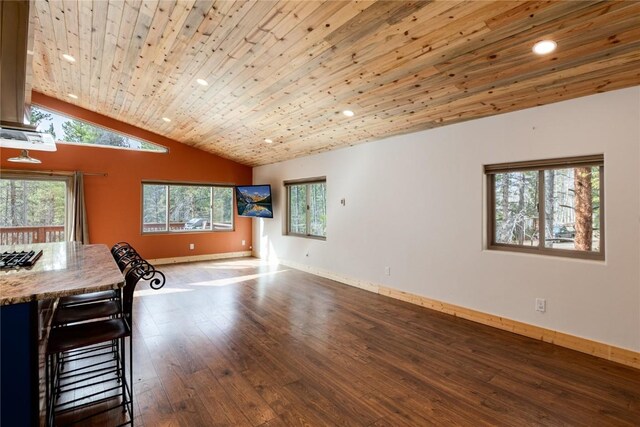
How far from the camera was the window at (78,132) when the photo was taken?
6.10 metres

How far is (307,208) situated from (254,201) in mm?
1446

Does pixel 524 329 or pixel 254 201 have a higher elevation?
pixel 254 201

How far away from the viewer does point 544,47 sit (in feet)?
7.97

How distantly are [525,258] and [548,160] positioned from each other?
1040 millimetres

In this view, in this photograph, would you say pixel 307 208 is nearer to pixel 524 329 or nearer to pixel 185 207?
pixel 185 207

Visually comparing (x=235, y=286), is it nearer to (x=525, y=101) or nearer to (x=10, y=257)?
(x=10, y=257)

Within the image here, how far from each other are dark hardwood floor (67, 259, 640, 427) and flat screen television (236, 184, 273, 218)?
11.2 ft

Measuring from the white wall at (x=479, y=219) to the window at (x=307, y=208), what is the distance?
1.31ft

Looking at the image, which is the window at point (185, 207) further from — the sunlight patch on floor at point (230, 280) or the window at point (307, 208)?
the sunlight patch on floor at point (230, 280)

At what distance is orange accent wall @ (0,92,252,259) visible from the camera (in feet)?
20.5

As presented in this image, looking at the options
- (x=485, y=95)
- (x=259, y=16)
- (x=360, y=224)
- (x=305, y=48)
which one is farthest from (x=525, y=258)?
(x=259, y=16)

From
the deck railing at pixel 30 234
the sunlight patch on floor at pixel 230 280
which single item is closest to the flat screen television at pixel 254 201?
the sunlight patch on floor at pixel 230 280

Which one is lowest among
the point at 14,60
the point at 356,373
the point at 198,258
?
the point at 356,373

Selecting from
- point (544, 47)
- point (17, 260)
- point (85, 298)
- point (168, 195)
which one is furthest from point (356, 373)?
point (168, 195)
